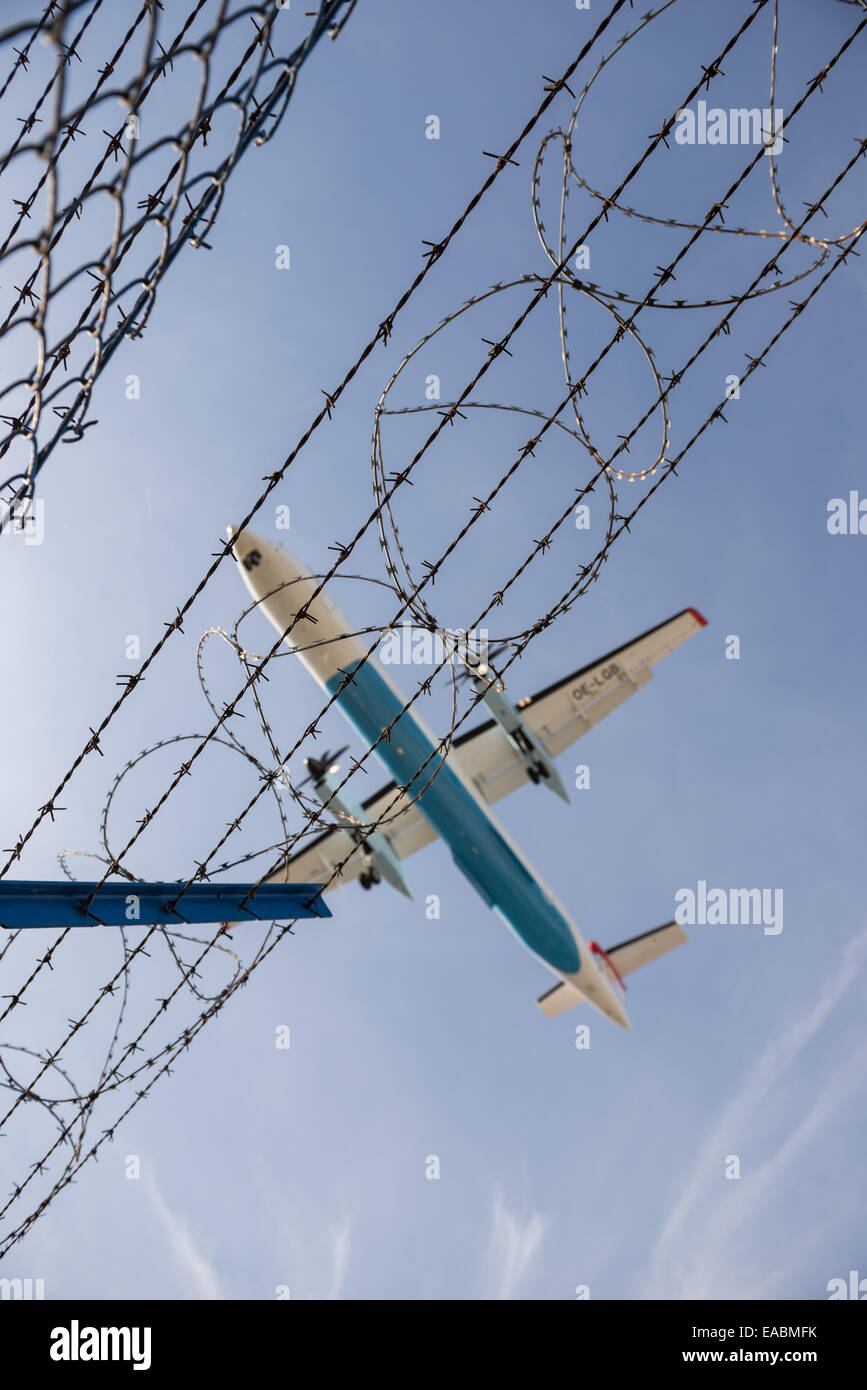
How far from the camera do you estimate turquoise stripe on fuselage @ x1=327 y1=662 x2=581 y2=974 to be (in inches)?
934

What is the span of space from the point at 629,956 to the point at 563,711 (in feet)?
29.7

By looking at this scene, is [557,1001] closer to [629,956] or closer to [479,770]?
[629,956]

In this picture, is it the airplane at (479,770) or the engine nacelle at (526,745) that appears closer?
the airplane at (479,770)

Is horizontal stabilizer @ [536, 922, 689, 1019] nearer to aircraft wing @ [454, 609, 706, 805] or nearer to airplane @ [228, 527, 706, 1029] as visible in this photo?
airplane @ [228, 527, 706, 1029]

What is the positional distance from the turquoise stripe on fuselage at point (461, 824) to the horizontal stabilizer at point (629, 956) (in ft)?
23.2

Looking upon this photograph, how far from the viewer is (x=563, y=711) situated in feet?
108

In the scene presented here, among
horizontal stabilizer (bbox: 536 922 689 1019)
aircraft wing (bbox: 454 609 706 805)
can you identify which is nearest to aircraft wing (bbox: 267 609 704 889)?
aircraft wing (bbox: 454 609 706 805)

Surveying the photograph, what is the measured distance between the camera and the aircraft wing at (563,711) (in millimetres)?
31766

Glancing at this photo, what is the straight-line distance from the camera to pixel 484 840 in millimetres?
25641

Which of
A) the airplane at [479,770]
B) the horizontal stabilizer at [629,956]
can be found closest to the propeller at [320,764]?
the airplane at [479,770]

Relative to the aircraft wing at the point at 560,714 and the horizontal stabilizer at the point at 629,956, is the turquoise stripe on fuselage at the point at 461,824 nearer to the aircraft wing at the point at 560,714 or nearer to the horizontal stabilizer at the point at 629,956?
the aircraft wing at the point at 560,714

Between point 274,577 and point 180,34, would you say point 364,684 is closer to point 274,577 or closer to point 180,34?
point 274,577

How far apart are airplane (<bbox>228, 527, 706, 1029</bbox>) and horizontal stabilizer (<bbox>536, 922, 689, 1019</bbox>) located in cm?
3

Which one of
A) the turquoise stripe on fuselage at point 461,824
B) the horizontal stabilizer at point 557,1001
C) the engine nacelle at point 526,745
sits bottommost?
the horizontal stabilizer at point 557,1001
